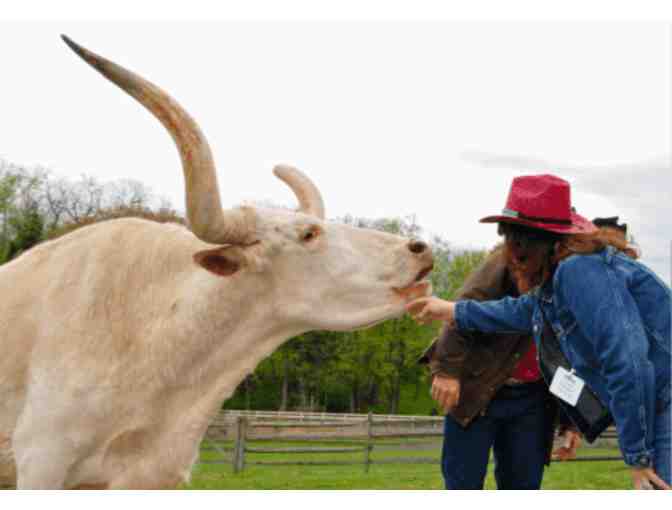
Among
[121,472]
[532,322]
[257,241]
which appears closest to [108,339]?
[121,472]

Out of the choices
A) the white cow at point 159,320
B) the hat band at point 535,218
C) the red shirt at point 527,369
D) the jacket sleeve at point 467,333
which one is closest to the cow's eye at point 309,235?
the white cow at point 159,320

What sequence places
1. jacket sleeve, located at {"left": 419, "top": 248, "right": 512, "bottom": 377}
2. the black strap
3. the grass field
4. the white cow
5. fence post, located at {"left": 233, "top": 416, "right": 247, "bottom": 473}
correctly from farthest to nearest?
1. fence post, located at {"left": 233, "top": 416, "right": 247, "bottom": 473}
2. the grass field
3. jacket sleeve, located at {"left": 419, "top": 248, "right": 512, "bottom": 377}
4. the white cow
5. the black strap

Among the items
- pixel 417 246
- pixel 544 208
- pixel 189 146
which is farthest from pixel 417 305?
pixel 189 146

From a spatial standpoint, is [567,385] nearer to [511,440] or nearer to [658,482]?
[658,482]

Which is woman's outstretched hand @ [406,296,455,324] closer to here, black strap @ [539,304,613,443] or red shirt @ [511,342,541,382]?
black strap @ [539,304,613,443]

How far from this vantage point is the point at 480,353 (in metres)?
4.59

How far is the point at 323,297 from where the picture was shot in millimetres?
4211

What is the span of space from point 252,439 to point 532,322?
17.2 meters

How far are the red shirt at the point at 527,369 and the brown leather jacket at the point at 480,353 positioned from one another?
6cm

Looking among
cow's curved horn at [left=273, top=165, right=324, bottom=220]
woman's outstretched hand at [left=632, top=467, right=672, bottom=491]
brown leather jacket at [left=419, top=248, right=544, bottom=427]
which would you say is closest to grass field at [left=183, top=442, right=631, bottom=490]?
cow's curved horn at [left=273, top=165, right=324, bottom=220]

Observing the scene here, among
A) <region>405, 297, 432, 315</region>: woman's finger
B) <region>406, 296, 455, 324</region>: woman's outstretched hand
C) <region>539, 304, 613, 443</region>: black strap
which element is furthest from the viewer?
<region>405, 297, 432, 315</region>: woman's finger

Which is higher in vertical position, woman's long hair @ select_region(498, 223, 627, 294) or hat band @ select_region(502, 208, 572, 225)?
hat band @ select_region(502, 208, 572, 225)

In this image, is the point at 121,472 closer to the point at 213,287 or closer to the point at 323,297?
the point at 213,287

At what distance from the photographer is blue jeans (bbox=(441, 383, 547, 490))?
459 centimetres
